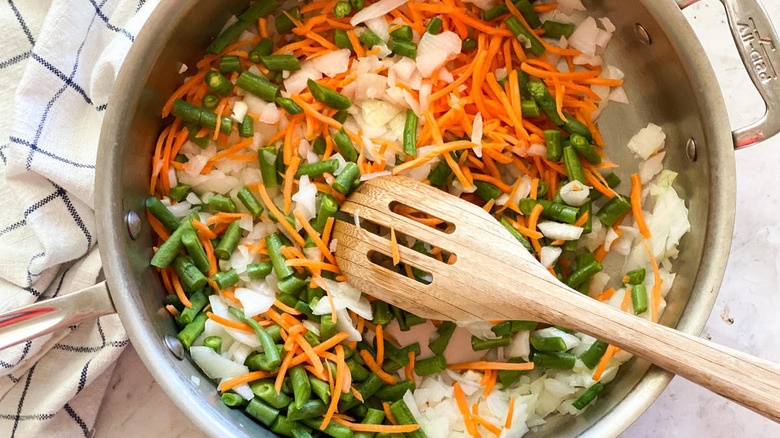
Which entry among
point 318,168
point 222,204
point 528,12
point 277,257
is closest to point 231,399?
point 277,257

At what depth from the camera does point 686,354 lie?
3.97 ft

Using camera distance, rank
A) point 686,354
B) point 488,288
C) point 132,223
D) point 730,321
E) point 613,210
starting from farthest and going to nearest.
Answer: point 730,321 < point 613,210 < point 132,223 < point 488,288 < point 686,354

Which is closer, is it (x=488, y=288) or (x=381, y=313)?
(x=488, y=288)

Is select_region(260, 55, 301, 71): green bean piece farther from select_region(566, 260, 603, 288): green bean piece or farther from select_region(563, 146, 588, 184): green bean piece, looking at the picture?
select_region(566, 260, 603, 288): green bean piece

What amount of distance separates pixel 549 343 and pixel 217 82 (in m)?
0.92

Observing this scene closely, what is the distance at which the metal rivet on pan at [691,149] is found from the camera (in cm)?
147

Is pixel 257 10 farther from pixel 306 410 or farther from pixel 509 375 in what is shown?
pixel 509 375

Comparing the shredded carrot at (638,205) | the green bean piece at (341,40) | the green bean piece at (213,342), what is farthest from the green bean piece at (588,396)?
the green bean piece at (341,40)

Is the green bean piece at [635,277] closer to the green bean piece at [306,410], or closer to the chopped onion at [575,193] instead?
the chopped onion at [575,193]

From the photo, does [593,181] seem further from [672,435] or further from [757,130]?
[672,435]

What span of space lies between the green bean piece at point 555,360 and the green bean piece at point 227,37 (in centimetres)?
98

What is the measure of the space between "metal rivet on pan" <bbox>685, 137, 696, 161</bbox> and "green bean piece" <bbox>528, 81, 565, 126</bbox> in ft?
0.88

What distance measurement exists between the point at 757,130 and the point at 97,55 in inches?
56.4

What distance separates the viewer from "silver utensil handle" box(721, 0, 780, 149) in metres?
1.29
